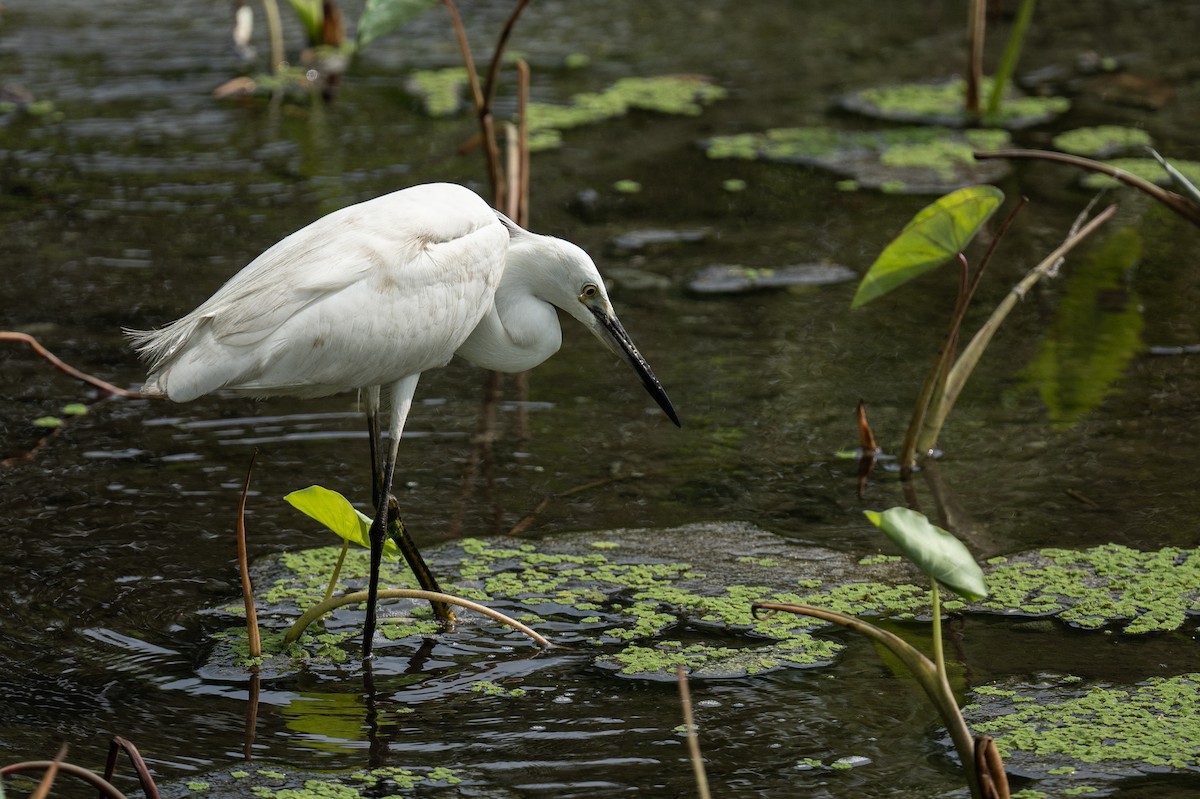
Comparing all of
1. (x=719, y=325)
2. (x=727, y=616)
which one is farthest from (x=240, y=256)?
(x=727, y=616)

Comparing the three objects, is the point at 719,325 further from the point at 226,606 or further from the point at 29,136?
the point at 29,136

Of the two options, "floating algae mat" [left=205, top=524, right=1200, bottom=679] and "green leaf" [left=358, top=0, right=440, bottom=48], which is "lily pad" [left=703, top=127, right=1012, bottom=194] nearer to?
"green leaf" [left=358, top=0, right=440, bottom=48]

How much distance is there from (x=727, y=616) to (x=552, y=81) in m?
5.70

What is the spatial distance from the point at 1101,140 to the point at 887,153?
113cm

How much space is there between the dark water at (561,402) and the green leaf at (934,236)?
0.75 m

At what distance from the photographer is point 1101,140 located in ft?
25.1

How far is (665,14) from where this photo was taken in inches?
405

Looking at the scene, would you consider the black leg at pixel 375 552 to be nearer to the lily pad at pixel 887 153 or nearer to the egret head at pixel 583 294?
the egret head at pixel 583 294

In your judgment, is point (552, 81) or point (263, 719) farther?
point (552, 81)

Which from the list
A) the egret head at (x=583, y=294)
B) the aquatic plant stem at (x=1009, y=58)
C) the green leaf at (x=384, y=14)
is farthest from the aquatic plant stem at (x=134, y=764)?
the aquatic plant stem at (x=1009, y=58)

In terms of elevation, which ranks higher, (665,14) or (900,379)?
(665,14)

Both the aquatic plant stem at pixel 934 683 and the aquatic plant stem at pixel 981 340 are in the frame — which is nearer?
the aquatic plant stem at pixel 934 683

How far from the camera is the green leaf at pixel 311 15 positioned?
8594 mm

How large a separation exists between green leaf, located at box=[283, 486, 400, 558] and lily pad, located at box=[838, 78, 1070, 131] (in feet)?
18.0
